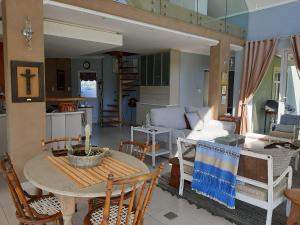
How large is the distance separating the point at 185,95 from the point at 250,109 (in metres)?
2.09

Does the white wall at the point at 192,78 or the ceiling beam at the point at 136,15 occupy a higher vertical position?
the ceiling beam at the point at 136,15

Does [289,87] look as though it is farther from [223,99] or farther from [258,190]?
[258,190]

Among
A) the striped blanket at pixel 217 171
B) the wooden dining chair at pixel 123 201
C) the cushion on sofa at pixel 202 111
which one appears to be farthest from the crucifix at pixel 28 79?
the cushion on sofa at pixel 202 111

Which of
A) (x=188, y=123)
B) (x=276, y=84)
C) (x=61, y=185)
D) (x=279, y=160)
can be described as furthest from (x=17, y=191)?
(x=276, y=84)

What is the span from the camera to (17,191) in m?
1.56

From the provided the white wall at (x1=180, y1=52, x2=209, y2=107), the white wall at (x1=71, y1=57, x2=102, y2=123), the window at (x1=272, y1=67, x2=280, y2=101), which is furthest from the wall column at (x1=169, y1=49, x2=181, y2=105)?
the white wall at (x1=71, y1=57, x2=102, y2=123)

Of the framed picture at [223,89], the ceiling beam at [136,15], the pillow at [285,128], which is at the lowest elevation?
the pillow at [285,128]

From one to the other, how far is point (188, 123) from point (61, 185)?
3.92 m

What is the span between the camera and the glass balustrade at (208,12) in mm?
4691

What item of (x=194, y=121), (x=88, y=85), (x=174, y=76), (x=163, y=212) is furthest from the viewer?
(x=88, y=85)

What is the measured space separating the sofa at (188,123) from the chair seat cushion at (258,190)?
2.11 metres

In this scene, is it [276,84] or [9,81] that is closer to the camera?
[9,81]

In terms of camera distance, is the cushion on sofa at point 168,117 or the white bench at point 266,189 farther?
the cushion on sofa at point 168,117

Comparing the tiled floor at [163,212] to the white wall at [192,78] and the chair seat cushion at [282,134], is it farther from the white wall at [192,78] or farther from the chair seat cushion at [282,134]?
the white wall at [192,78]
